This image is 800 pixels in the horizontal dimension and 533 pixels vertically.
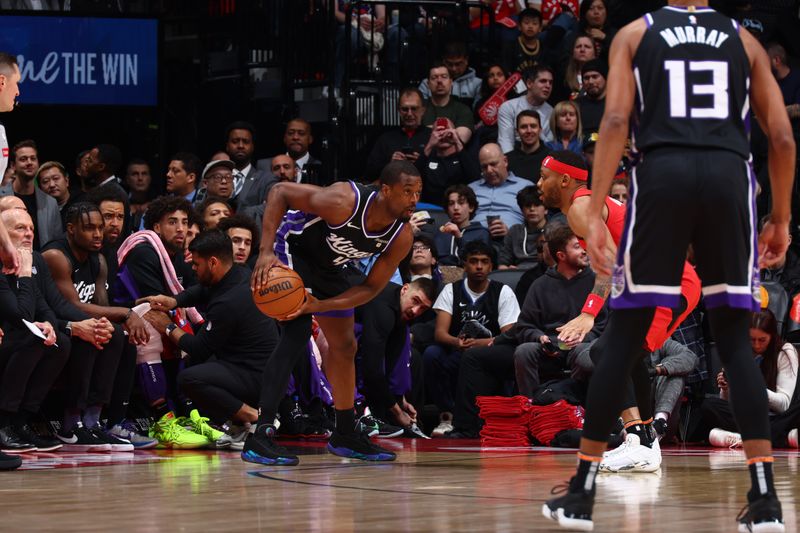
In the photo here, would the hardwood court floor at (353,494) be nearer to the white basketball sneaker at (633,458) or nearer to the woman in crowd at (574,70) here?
the white basketball sneaker at (633,458)

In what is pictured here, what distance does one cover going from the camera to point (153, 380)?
8.59m

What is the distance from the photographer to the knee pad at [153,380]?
8570 millimetres

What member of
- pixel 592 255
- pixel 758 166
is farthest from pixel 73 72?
pixel 592 255

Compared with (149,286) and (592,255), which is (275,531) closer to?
(592,255)

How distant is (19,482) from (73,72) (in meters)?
7.41

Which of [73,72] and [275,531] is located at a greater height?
[73,72]

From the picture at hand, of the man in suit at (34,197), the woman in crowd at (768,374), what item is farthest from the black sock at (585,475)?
the man in suit at (34,197)

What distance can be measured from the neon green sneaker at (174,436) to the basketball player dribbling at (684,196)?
173 inches

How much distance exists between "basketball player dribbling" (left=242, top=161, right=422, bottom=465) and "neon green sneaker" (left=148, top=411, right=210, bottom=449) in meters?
1.59

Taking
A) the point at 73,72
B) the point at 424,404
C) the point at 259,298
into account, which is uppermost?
the point at 73,72

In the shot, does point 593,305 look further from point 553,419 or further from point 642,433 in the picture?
point 553,419

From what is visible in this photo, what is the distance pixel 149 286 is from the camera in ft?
28.5

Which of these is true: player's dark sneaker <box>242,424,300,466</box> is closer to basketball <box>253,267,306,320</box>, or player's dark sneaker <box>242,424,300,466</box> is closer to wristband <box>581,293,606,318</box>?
basketball <box>253,267,306,320</box>

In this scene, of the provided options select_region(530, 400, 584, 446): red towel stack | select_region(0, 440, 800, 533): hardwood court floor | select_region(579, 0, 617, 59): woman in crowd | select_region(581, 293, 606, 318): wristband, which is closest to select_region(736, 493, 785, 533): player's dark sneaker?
select_region(0, 440, 800, 533): hardwood court floor
